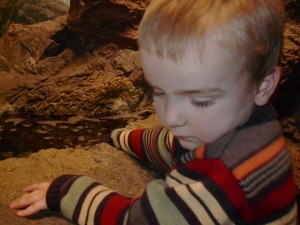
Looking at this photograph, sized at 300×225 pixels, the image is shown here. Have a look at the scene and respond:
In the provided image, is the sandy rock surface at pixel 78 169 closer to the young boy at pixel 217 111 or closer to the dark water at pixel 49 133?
the young boy at pixel 217 111

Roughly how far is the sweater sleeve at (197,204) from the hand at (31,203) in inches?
10.7

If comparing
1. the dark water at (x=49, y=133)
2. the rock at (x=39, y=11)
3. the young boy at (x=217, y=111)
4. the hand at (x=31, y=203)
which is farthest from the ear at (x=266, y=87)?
the rock at (x=39, y=11)

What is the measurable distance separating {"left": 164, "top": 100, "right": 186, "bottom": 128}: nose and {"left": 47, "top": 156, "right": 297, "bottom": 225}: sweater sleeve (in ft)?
0.57

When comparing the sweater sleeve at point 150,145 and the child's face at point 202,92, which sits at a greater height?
the child's face at point 202,92

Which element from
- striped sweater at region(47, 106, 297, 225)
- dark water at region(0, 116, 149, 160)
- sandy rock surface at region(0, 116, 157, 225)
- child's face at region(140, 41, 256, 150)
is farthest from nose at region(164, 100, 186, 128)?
dark water at region(0, 116, 149, 160)

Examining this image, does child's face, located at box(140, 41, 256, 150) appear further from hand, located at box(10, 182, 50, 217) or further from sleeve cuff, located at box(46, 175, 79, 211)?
hand, located at box(10, 182, 50, 217)

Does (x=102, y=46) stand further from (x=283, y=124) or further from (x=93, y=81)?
(x=283, y=124)

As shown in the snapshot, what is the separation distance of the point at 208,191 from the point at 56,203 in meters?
0.81

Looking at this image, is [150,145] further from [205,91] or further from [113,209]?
[205,91]

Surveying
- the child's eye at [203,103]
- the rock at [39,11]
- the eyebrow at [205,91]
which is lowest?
the rock at [39,11]

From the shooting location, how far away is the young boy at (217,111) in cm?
119

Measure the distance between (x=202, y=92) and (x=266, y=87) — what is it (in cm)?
39

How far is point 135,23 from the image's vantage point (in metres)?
5.07

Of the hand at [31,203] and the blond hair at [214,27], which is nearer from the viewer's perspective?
the blond hair at [214,27]
